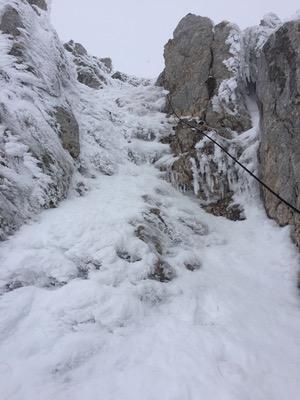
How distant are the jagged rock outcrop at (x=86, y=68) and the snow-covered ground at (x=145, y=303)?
8.20 m

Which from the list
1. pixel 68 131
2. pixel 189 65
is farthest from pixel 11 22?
pixel 189 65

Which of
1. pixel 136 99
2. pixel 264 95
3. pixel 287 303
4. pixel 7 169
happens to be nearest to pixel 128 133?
pixel 136 99

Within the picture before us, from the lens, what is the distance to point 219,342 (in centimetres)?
553

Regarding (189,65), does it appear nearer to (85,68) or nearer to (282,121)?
(85,68)

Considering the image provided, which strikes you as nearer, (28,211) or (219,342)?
(219,342)

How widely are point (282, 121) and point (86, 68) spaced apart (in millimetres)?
11208

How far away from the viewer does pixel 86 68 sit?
17.5 metres

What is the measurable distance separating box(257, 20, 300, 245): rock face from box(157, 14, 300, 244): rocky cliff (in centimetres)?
2

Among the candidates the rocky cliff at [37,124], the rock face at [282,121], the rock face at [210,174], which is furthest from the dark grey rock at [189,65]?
the rock face at [282,121]

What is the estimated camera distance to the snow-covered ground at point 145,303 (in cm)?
462

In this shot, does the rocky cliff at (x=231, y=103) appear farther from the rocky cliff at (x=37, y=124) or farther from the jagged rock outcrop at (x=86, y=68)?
the jagged rock outcrop at (x=86, y=68)

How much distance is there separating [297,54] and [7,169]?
22.7 ft

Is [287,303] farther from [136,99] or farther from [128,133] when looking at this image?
[136,99]

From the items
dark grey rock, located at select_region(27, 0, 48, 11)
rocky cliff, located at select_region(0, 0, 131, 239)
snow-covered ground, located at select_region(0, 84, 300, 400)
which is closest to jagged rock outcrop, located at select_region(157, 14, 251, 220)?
snow-covered ground, located at select_region(0, 84, 300, 400)
